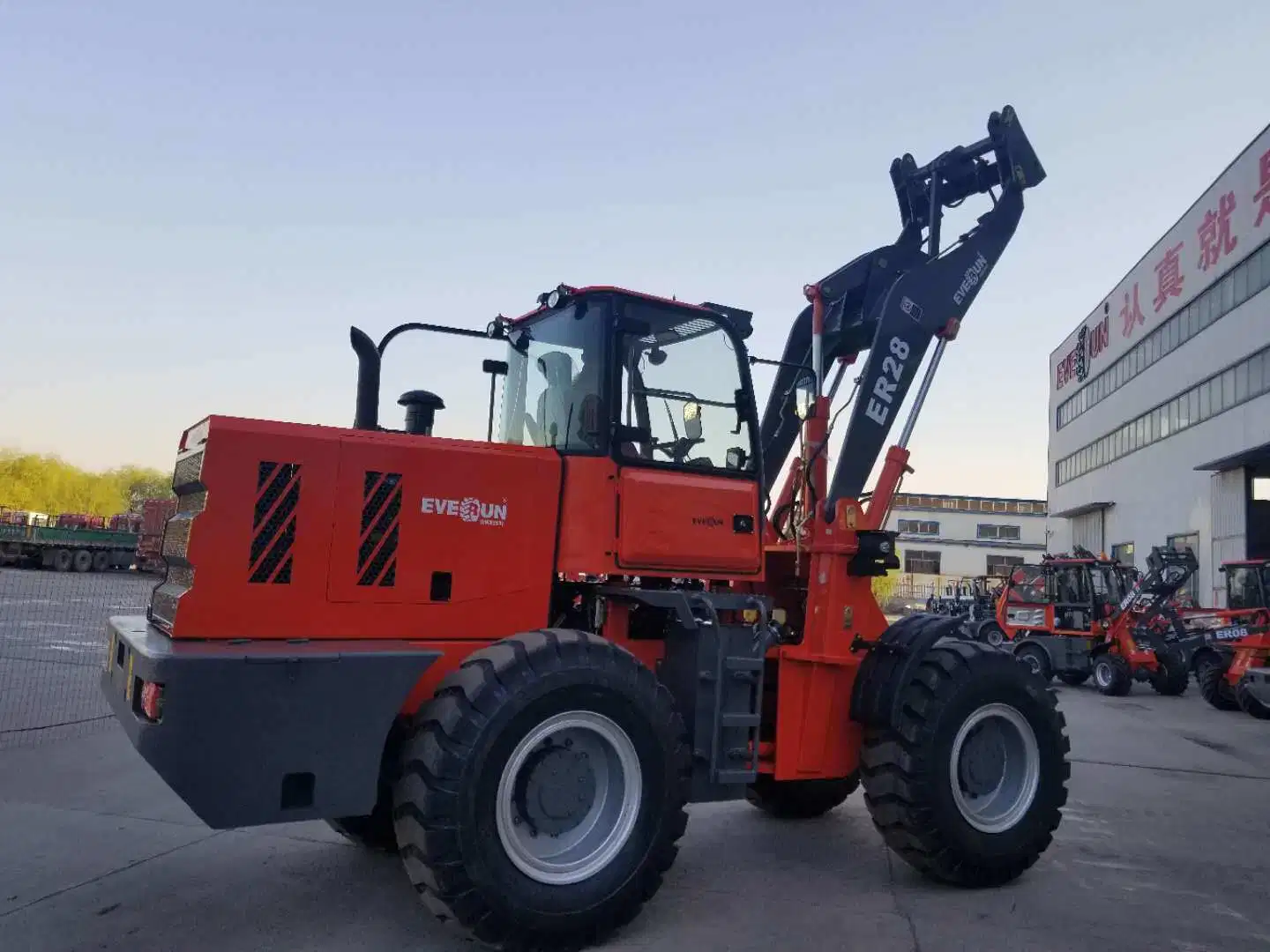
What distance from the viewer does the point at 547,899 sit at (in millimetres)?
3977

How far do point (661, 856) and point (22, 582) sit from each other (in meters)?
32.5

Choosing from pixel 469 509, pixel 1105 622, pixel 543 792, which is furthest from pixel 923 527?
pixel 543 792

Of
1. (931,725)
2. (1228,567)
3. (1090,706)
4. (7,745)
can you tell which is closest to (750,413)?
(931,725)

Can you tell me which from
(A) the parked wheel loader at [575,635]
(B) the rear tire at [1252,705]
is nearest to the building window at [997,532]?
(B) the rear tire at [1252,705]

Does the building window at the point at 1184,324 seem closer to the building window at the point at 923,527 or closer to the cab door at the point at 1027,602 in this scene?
the cab door at the point at 1027,602

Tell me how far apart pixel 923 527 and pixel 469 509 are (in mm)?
62072

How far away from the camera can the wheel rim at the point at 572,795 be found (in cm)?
411

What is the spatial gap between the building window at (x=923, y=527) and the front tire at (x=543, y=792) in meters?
61.1

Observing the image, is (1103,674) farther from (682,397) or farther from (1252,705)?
(682,397)

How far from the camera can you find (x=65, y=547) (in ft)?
134

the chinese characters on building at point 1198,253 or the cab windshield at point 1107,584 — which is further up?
the chinese characters on building at point 1198,253

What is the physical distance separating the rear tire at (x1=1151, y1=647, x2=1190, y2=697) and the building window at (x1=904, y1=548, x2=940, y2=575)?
4588 cm

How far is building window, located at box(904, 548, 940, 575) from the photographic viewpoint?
62094 mm

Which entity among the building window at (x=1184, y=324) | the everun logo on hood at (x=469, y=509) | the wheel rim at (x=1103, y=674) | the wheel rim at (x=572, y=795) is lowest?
the wheel rim at (x=1103, y=674)
